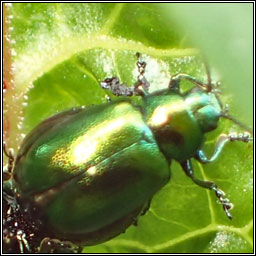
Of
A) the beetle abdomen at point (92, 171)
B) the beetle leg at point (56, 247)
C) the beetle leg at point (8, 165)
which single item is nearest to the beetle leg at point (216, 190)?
the beetle abdomen at point (92, 171)

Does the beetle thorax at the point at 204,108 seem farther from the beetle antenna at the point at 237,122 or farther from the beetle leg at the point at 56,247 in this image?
the beetle leg at the point at 56,247

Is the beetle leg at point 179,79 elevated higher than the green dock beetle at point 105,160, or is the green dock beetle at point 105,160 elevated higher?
the beetle leg at point 179,79

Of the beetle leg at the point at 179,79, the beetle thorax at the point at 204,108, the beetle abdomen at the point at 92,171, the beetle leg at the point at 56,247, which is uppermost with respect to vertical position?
the beetle leg at the point at 179,79

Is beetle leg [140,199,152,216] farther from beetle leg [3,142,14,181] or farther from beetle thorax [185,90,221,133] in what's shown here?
beetle leg [3,142,14,181]

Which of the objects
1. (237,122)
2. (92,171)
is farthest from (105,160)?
(237,122)

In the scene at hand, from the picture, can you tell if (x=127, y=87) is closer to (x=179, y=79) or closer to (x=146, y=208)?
(x=179, y=79)
